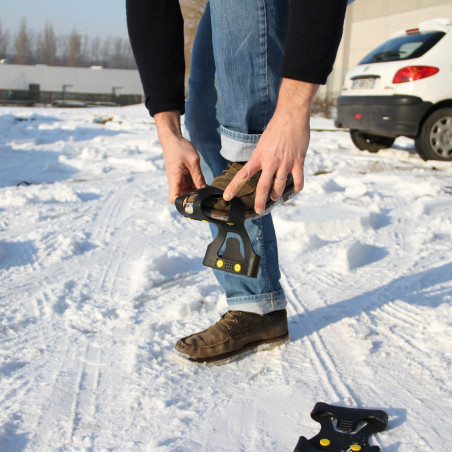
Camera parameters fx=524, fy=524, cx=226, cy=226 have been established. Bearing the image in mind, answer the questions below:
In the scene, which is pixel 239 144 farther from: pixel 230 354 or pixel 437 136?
pixel 437 136

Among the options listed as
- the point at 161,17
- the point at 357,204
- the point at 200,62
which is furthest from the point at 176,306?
the point at 357,204

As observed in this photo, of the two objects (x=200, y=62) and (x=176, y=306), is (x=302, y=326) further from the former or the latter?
(x=200, y=62)

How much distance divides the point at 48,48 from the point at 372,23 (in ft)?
226

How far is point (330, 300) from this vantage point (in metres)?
2.38

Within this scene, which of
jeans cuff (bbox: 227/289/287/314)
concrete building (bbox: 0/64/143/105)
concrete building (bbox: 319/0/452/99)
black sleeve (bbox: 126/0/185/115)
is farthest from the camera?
concrete building (bbox: 0/64/143/105)

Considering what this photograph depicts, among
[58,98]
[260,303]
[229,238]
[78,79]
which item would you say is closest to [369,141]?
[260,303]

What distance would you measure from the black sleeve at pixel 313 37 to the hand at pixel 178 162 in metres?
0.47

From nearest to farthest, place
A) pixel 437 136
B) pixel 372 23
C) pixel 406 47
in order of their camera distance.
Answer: pixel 437 136, pixel 406 47, pixel 372 23

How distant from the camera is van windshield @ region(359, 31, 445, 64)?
6176mm

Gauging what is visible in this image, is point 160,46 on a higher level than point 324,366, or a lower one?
higher

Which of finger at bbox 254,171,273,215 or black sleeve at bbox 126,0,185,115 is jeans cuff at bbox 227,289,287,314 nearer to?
finger at bbox 254,171,273,215

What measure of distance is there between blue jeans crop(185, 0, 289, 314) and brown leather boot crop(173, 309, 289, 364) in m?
0.04

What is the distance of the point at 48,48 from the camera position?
7838cm

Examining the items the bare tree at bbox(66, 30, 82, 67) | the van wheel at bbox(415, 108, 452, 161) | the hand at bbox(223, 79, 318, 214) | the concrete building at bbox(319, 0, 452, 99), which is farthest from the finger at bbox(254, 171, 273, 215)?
the bare tree at bbox(66, 30, 82, 67)
